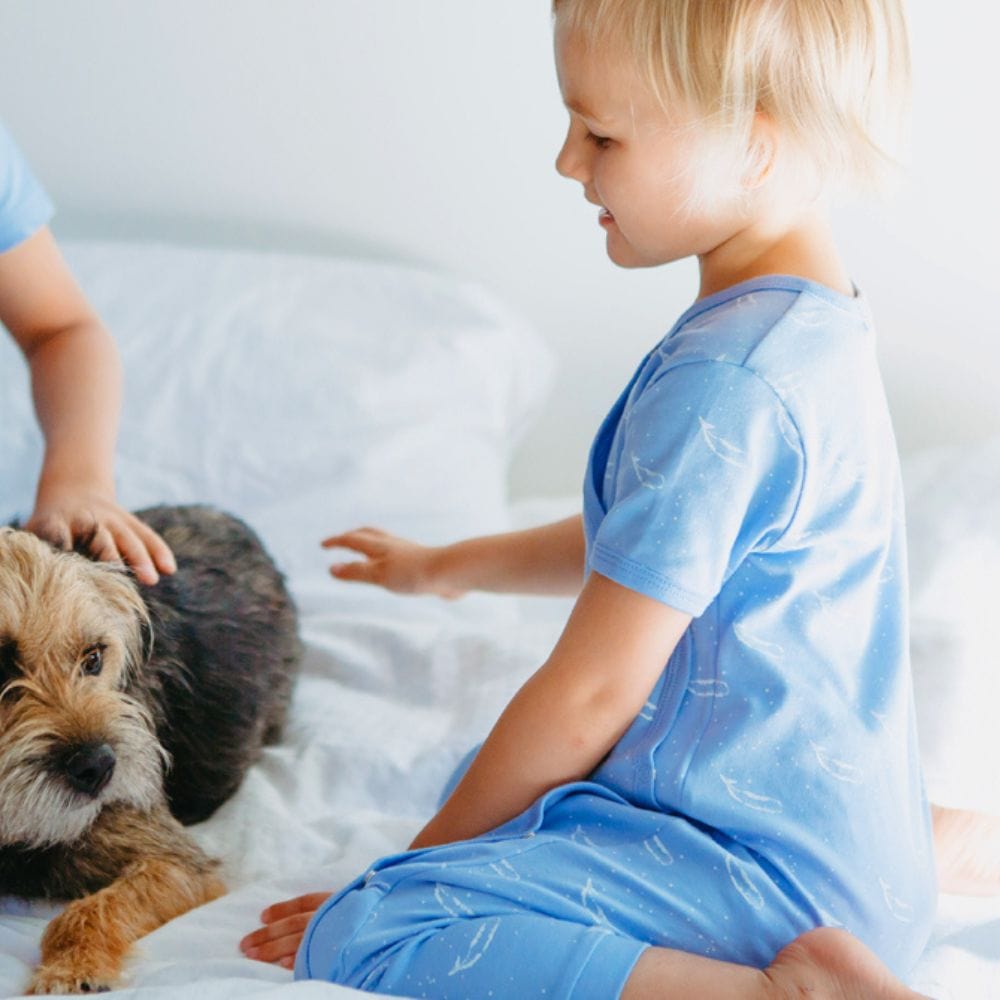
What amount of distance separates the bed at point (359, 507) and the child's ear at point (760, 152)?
27.3 inches

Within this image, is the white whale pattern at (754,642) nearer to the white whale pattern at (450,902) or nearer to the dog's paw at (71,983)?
the white whale pattern at (450,902)

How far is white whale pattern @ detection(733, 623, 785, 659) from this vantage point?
111 centimetres

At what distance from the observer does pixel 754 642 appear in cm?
111

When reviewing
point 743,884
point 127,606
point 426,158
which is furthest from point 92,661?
point 426,158

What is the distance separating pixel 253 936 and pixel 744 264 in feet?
2.34

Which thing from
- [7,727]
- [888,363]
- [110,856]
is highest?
[888,363]

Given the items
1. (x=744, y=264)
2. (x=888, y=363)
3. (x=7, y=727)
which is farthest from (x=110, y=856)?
(x=888, y=363)

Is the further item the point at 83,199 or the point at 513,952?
the point at 83,199

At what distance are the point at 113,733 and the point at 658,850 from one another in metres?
0.51

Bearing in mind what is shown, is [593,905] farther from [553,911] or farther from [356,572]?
[356,572]

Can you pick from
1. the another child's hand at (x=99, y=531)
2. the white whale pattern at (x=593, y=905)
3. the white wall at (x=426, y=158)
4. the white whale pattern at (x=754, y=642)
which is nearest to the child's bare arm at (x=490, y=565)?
the another child's hand at (x=99, y=531)

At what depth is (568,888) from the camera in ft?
3.47

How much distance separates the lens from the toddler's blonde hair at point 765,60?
1.08 meters

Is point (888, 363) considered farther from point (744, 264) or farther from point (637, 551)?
point (637, 551)
